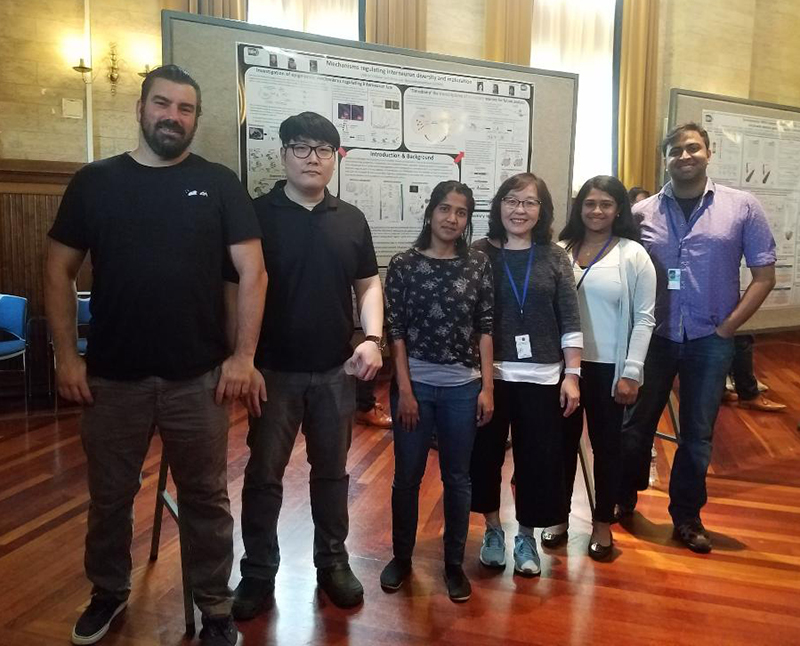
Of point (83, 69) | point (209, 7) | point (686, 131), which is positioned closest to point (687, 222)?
point (686, 131)

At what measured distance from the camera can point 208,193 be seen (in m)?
1.68

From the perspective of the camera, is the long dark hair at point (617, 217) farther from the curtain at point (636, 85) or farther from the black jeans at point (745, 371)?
the curtain at point (636, 85)

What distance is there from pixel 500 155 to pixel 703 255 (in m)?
0.94

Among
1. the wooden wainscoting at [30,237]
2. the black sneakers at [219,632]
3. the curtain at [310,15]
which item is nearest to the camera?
the black sneakers at [219,632]

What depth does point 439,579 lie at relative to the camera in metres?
2.24

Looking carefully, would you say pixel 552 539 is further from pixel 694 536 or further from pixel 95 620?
pixel 95 620

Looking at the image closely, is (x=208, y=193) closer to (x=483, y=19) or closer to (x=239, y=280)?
(x=239, y=280)

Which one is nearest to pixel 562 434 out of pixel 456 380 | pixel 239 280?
pixel 456 380

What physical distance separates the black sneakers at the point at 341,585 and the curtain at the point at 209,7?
14.8 feet

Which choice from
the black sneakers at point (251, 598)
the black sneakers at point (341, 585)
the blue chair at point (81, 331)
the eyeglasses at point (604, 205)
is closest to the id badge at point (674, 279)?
the eyeglasses at point (604, 205)

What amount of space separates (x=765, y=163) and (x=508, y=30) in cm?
338

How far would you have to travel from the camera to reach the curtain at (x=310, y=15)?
18.1ft

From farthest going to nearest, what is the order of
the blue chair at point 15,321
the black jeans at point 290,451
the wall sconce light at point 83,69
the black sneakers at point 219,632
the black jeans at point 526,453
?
1. the wall sconce light at point 83,69
2. the blue chair at point 15,321
3. the black jeans at point 526,453
4. the black jeans at point 290,451
5. the black sneakers at point 219,632

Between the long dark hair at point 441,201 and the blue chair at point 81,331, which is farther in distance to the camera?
the blue chair at point 81,331
